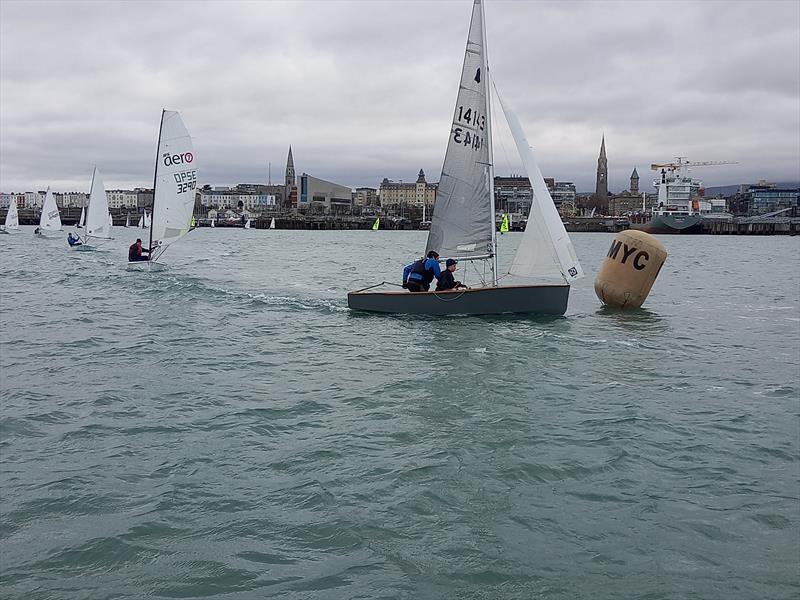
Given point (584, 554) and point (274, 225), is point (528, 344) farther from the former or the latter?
point (274, 225)

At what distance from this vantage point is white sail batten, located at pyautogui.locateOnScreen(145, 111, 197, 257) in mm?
Result: 28312

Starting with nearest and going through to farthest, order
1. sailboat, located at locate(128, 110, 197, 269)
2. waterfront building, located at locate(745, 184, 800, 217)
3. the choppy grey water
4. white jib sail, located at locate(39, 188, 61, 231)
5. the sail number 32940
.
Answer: the choppy grey water
sailboat, located at locate(128, 110, 197, 269)
the sail number 32940
white jib sail, located at locate(39, 188, 61, 231)
waterfront building, located at locate(745, 184, 800, 217)

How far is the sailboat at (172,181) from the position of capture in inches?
1113

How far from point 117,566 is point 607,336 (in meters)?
13.1

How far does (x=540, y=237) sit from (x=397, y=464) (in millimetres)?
11367

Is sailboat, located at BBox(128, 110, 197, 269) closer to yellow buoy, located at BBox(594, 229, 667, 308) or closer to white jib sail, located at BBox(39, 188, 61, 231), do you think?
yellow buoy, located at BBox(594, 229, 667, 308)

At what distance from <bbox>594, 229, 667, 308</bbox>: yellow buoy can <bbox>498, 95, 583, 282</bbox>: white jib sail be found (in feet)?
11.3

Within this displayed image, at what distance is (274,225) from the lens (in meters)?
157

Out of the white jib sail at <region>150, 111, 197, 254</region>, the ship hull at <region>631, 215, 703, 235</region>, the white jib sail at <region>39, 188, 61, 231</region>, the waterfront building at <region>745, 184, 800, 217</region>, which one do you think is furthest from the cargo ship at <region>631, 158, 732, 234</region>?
the white jib sail at <region>150, 111, 197, 254</region>

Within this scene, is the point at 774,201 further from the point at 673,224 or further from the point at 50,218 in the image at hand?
the point at 50,218

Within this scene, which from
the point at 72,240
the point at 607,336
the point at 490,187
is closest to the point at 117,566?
the point at 607,336

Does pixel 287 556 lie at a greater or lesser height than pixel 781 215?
lesser

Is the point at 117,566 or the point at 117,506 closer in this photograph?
the point at 117,566

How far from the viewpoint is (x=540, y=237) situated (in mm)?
18094
